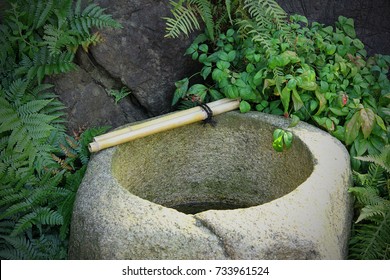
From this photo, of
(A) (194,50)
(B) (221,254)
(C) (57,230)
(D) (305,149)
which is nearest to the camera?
(B) (221,254)

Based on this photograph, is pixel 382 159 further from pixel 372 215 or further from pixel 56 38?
pixel 56 38

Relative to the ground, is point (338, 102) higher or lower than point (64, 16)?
lower

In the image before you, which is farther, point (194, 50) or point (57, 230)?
point (194, 50)

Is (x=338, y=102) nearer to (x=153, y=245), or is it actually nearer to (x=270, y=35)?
(x=270, y=35)

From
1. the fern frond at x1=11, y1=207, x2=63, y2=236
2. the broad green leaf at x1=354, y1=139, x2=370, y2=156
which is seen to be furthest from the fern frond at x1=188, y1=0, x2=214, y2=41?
the fern frond at x1=11, y1=207, x2=63, y2=236

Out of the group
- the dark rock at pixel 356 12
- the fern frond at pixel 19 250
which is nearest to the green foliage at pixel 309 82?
the dark rock at pixel 356 12

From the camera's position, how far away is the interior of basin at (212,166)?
4.20m

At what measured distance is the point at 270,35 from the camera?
173 inches

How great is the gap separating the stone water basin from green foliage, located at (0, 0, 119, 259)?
19.6 inches

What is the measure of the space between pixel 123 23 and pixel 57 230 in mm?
1703

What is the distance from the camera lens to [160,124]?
13.6 ft

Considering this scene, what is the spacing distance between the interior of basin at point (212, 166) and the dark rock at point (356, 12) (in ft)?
4.33

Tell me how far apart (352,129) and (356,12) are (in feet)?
4.58

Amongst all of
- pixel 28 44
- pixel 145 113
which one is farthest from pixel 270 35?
pixel 28 44
